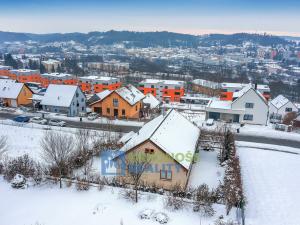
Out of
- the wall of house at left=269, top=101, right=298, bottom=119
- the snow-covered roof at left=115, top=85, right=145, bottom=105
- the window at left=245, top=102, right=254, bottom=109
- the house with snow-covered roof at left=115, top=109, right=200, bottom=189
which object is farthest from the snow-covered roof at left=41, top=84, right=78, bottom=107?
the wall of house at left=269, top=101, right=298, bottom=119

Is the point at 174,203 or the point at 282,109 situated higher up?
the point at 174,203

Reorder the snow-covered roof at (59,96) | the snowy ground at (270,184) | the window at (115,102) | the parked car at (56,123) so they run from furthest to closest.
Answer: the snow-covered roof at (59,96) < the window at (115,102) < the parked car at (56,123) < the snowy ground at (270,184)

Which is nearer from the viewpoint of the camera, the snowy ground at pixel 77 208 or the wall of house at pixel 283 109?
the snowy ground at pixel 77 208

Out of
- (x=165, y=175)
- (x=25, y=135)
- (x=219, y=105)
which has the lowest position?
(x=25, y=135)

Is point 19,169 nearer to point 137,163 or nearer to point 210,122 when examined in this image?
point 137,163

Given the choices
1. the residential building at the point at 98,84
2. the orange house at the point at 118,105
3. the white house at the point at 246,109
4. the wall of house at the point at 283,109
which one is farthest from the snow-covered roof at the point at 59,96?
the wall of house at the point at 283,109

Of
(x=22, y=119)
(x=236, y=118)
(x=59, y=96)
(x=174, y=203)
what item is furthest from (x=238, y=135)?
(x=22, y=119)

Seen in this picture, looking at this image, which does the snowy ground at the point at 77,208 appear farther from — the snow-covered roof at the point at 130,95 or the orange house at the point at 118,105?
the snow-covered roof at the point at 130,95
